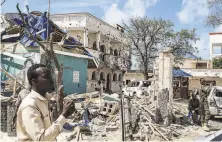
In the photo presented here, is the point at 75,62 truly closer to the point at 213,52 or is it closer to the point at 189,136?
the point at 189,136

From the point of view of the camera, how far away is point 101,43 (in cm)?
3055

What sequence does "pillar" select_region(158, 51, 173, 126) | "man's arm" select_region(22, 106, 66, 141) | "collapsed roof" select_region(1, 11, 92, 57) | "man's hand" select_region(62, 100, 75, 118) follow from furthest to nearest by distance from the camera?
"collapsed roof" select_region(1, 11, 92, 57) < "pillar" select_region(158, 51, 173, 126) < "man's hand" select_region(62, 100, 75, 118) < "man's arm" select_region(22, 106, 66, 141)

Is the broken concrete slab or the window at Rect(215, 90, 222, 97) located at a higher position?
the window at Rect(215, 90, 222, 97)

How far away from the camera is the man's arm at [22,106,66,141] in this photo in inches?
100.0

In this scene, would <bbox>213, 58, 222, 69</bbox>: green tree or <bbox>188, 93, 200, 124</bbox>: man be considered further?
<bbox>213, 58, 222, 69</bbox>: green tree

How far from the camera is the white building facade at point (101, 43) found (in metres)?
26.7

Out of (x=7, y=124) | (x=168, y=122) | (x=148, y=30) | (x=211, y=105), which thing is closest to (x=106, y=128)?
(x=168, y=122)

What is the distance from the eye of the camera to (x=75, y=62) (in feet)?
67.4

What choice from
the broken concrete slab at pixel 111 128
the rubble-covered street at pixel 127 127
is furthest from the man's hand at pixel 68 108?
the broken concrete slab at pixel 111 128

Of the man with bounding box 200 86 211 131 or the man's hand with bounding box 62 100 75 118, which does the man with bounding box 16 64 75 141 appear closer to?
the man's hand with bounding box 62 100 75 118

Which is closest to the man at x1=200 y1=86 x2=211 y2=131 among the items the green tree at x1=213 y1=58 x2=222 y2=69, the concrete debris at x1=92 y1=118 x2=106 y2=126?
the concrete debris at x1=92 y1=118 x2=106 y2=126

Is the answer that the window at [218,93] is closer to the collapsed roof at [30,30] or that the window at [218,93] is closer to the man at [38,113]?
the collapsed roof at [30,30]

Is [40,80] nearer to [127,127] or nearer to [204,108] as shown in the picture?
[127,127]

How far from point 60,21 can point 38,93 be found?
25.1 m
